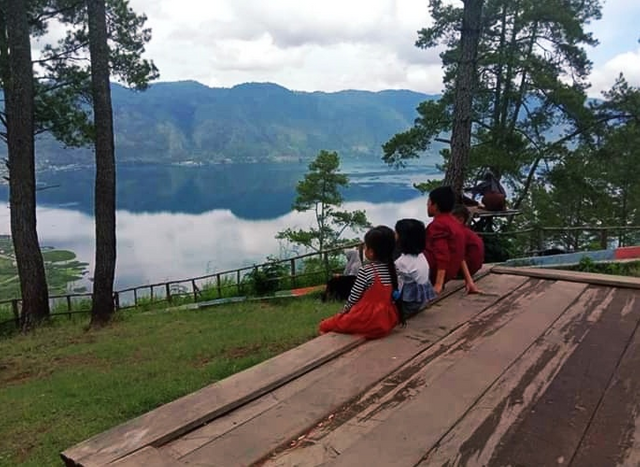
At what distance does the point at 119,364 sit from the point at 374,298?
298cm

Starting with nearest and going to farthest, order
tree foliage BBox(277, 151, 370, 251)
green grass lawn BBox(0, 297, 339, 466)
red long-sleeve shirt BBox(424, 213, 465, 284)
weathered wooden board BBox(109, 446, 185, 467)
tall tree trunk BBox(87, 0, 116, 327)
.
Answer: weathered wooden board BBox(109, 446, 185, 467), green grass lawn BBox(0, 297, 339, 466), red long-sleeve shirt BBox(424, 213, 465, 284), tall tree trunk BBox(87, 0, 116, 327), tree foliage BBox(277, 151, 370, 251)

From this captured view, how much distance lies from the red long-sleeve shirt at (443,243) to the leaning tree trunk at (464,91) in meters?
2.24

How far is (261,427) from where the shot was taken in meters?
1.94

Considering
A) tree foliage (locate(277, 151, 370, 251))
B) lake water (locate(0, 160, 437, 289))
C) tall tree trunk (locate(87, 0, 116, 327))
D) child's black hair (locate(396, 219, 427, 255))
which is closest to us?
child's black hair (locate(396, 219, 427, 255))

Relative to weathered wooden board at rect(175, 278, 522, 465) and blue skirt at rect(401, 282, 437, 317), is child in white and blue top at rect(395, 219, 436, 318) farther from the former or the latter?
weathered wooden board at rect(175, 278, 522, 465)

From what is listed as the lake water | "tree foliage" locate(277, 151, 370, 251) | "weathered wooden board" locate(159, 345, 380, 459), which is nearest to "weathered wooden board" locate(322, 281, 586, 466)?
"weathered wooden board" locate(159, 345, 380, 459)

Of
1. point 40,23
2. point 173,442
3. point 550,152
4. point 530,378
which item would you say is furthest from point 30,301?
point 550,152

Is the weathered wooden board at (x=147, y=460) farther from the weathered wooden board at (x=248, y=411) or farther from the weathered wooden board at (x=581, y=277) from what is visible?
the weathered wooden board at (x=581, y=277)

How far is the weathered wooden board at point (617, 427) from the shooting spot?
170cm

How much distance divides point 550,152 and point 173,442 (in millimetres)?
14312

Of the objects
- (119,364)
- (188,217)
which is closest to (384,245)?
(119,364)

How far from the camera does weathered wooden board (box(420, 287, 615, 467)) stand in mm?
1750

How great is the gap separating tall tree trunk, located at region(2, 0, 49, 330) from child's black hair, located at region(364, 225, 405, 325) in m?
7.36

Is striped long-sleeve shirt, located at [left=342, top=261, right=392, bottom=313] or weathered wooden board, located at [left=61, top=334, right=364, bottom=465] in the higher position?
striped long-sleeve shirt, located at [left=342, top=261, right=392, bottom=313]
